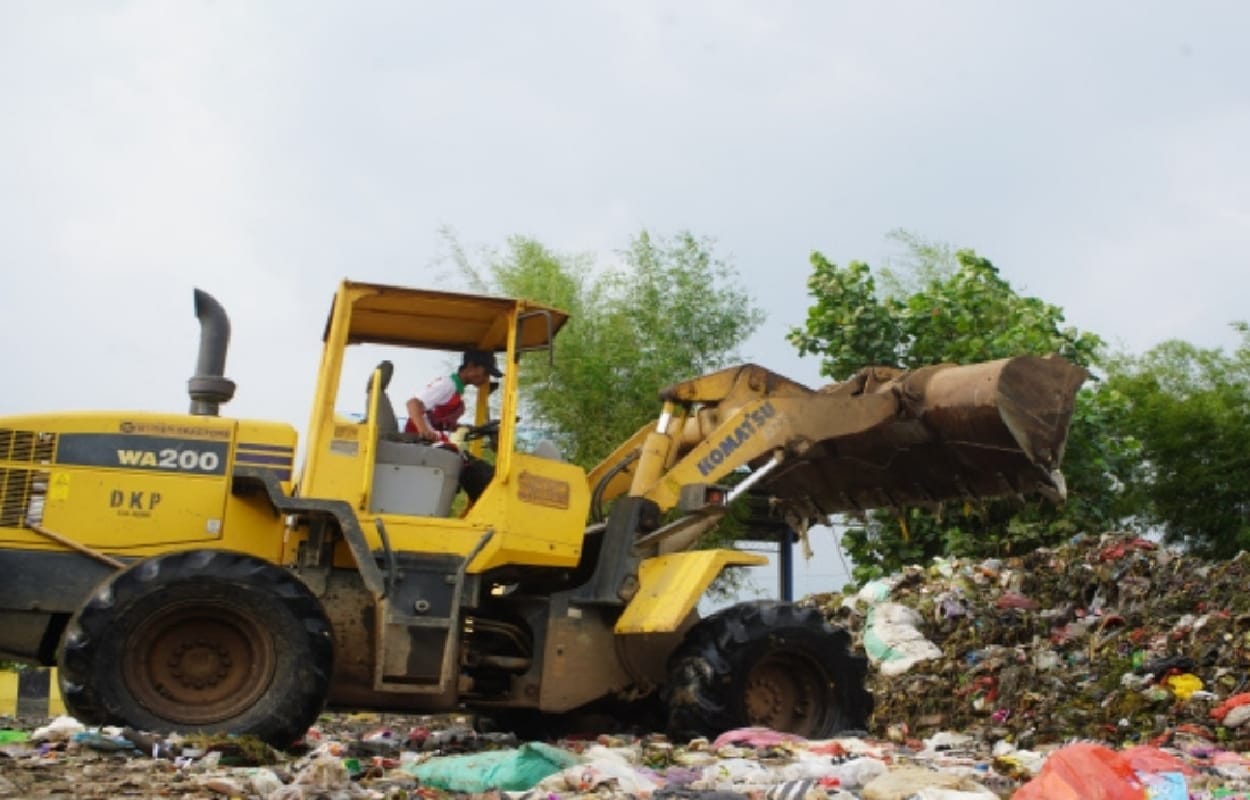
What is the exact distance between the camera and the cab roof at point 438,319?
24.9ft

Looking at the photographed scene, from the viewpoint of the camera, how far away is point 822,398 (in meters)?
8.38

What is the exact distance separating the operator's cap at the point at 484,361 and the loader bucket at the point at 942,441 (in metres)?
1.75

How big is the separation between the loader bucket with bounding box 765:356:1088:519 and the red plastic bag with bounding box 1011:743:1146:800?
329 cm

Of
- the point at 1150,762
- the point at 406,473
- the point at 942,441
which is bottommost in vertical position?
the point at 1150,762

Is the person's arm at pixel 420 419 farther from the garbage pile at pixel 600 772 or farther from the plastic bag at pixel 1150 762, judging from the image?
A: the plastic bag at pixel 1150 762

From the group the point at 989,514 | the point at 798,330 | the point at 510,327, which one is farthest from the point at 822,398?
the point at 798,330

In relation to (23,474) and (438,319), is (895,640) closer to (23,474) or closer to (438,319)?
(438,319)

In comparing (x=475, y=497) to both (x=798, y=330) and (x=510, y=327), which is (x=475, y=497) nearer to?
(x=510, y=327)

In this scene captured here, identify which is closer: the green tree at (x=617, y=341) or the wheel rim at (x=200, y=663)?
the wheel rim at (x=200, y=663)

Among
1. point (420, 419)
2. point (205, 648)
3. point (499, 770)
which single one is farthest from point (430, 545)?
point (499, 770)

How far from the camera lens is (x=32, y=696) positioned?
13.5 meters

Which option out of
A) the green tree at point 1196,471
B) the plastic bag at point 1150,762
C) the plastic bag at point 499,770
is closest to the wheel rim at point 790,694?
the plastic bag at point 499,770

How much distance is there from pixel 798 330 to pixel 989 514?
3.50 metres

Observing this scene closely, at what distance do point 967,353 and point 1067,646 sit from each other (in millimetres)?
6561
